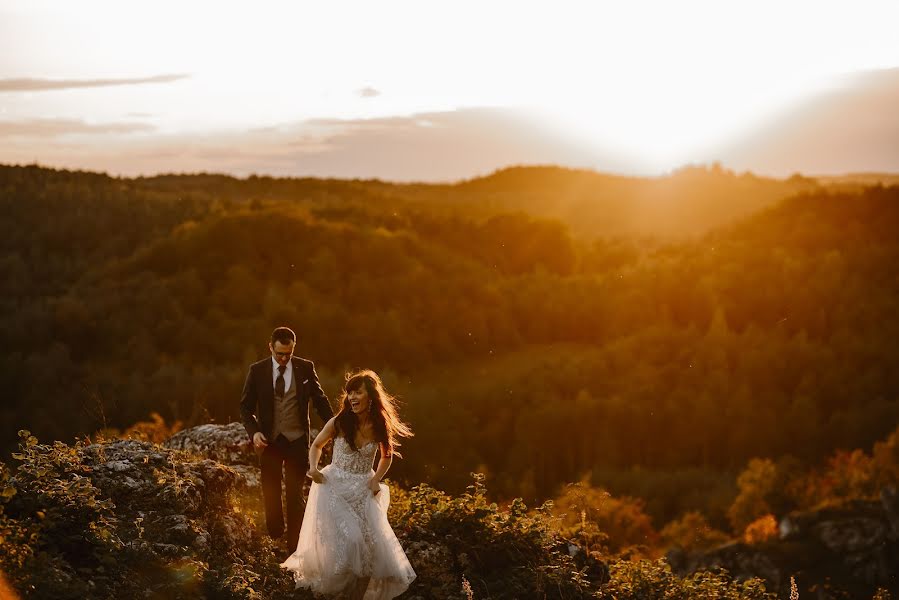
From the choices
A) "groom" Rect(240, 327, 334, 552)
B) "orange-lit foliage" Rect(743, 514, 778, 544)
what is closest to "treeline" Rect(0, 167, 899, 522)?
"orange-lit foliage" Rect(743, 514, 778, 544)

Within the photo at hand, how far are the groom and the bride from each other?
536mm

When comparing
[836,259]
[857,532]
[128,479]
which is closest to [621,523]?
[857,532]

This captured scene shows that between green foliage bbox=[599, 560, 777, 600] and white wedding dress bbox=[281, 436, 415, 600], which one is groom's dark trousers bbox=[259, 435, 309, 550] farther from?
green foliage bbox=[599, 560, 777, 600]

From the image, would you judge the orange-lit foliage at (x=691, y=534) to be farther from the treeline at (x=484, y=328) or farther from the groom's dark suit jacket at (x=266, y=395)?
the groom's dark suit jacket at (x=266, y=395)

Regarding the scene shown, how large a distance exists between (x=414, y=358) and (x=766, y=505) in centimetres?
2229

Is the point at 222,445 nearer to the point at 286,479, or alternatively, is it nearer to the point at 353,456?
the point at 286,479

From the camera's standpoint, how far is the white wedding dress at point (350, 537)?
22.5ft

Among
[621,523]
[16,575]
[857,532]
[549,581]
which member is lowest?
[621,523]

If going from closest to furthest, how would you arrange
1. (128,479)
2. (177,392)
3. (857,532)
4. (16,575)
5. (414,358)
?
(16,575), (128,479), (857,532), (177,392), (414,358)

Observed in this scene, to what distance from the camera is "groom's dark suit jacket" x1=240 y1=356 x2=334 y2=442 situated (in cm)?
739

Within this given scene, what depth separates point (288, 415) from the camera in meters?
7.44

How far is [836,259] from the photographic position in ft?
173

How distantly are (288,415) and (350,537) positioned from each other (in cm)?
114

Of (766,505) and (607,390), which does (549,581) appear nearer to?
(766,505)
